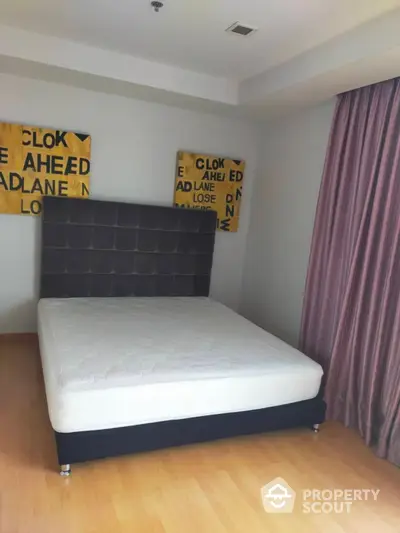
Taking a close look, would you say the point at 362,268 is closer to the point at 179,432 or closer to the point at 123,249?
the point at 179,432

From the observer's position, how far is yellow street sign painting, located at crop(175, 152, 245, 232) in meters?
4.16

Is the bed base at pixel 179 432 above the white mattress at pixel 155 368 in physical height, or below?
below

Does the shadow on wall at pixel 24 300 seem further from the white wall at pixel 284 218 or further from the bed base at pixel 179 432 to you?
the white wall at pixel 284 218

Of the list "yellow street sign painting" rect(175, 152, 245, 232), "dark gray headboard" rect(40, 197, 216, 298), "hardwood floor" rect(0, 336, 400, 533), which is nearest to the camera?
"hardwood floor" rect(0, 336, 400, 533)

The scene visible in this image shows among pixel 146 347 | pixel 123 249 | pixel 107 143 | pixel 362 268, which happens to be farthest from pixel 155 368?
pixel 107 143

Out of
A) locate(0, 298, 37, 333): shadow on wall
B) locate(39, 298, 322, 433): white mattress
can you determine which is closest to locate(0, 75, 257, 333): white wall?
locate(0, 298, 37, 333): shadow on wall

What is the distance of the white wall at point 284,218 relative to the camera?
11.9 ft

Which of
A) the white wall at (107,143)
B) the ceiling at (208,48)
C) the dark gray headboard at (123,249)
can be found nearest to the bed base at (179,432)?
the dark gray headboard at (123,249)

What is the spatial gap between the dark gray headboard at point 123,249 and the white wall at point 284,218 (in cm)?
52

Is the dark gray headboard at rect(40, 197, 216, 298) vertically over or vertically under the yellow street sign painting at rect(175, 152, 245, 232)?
under

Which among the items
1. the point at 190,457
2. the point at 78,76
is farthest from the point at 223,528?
the point at 78,76

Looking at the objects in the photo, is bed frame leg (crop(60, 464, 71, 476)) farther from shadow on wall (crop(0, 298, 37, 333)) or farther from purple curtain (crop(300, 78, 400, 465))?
shadow on wall (crop(0, 298, 37, 333))

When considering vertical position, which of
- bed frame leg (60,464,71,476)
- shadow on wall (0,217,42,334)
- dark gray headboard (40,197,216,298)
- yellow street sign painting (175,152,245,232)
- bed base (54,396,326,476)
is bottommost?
bed frame leg (60,464,71,476)

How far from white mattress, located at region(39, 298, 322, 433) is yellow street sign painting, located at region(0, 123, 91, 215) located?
97cm
